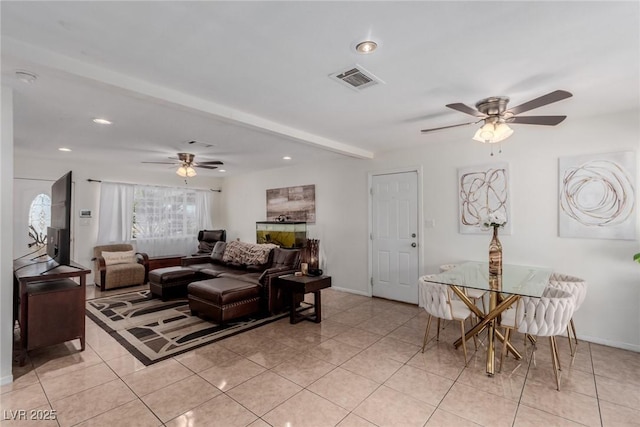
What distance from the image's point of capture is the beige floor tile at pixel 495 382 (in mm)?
2310

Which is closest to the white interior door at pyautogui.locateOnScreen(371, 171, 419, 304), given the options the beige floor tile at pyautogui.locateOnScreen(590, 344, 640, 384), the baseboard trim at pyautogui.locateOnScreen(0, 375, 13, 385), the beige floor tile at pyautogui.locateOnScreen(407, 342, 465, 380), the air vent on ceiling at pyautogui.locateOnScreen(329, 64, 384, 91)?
the beige floor tile at pyautogui.locateOnScreen(407, 342, 465, 380)

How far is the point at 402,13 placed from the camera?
1.59 m

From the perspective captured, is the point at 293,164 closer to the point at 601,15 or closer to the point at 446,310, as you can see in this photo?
the point at 446,310

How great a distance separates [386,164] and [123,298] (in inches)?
190

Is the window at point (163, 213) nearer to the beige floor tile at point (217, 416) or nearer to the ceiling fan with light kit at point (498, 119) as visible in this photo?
the beige floor tile at point (217, 416)

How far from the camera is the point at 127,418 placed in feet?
6.56

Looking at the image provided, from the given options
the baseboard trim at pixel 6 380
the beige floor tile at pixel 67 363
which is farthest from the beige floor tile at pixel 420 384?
the baseboard trim at pixel 6 380

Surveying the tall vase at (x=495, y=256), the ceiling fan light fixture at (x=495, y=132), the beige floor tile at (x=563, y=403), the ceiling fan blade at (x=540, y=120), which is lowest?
the beige floor tile at (x=563, y=403)

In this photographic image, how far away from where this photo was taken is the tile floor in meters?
2.02

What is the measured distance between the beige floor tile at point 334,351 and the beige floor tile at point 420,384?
506mm

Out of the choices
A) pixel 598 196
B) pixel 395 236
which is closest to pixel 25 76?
pixel 395 236

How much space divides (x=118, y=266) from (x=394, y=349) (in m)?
5.20

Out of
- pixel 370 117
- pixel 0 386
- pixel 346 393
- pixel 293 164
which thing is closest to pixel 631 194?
pixel 370 117

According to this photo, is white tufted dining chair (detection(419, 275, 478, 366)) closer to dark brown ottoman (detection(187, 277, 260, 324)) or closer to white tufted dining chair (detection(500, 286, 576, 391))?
white tufted dining chair (detection(500, 286, 576, 391))
